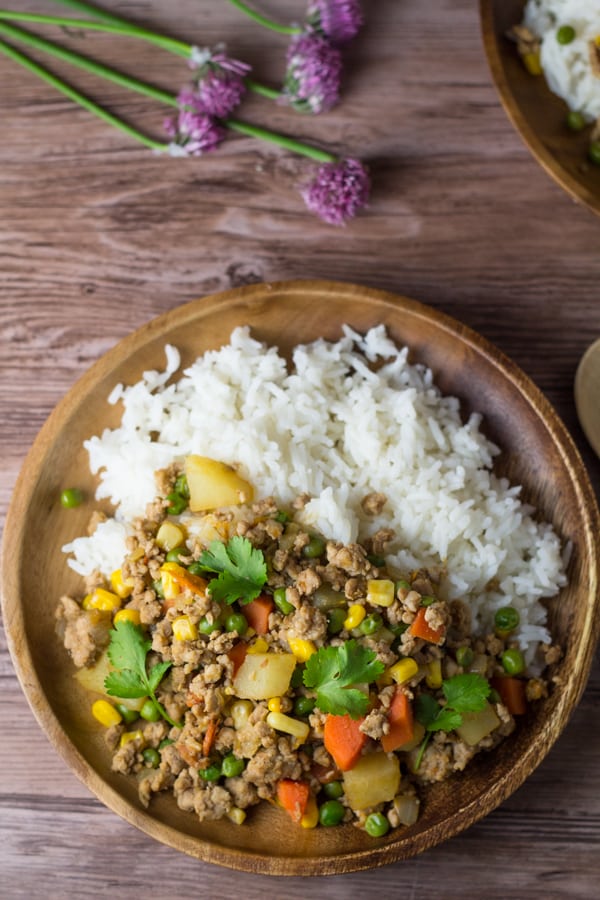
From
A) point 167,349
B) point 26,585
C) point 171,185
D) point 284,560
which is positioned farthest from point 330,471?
point 171,185

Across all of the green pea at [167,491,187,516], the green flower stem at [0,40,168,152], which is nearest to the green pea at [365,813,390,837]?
the green pea at [167,491,187,516]

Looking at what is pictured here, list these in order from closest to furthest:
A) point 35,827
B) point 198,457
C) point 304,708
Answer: point 304,708, point 198,457, point 35,827

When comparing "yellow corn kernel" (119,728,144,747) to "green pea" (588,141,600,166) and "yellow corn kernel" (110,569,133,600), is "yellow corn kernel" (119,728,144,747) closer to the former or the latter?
"yellow corn kernel" (110,569,133,600)

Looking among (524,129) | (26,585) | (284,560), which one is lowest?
(26,585)

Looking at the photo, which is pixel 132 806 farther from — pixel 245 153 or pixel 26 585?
pixel 245 153

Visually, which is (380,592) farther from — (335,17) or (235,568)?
(335,17)

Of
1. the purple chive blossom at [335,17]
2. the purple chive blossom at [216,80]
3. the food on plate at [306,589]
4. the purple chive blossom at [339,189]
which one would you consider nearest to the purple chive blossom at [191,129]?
the purple chive blossom at [216,80]
